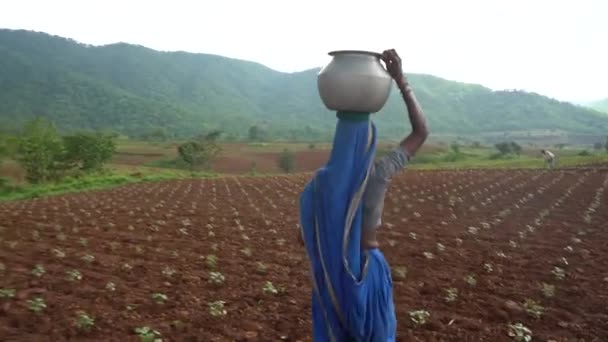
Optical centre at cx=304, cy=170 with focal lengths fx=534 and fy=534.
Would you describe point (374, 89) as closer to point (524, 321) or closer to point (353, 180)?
point (353, 180)

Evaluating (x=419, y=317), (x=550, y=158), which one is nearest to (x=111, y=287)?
(x=419, y=317)

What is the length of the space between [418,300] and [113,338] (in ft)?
11.2

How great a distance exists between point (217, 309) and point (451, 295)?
276 centimetres

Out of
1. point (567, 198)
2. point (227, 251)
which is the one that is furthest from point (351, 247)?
point (567, 198)

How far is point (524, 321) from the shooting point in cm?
566

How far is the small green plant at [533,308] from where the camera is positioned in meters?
5.79

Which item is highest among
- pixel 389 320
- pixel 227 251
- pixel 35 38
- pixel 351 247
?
pixel 35 38

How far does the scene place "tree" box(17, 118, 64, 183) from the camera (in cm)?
3491

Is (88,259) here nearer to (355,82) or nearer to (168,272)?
(168,272)

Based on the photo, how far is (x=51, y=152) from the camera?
1436 inches

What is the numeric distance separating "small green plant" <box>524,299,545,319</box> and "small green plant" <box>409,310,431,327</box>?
1.20 metres

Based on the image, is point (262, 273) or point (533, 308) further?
point (262, 273)

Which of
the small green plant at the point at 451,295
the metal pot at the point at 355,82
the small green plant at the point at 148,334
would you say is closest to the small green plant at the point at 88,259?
the small green plant at the point at 148,334

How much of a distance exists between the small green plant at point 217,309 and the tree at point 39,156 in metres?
33.4
